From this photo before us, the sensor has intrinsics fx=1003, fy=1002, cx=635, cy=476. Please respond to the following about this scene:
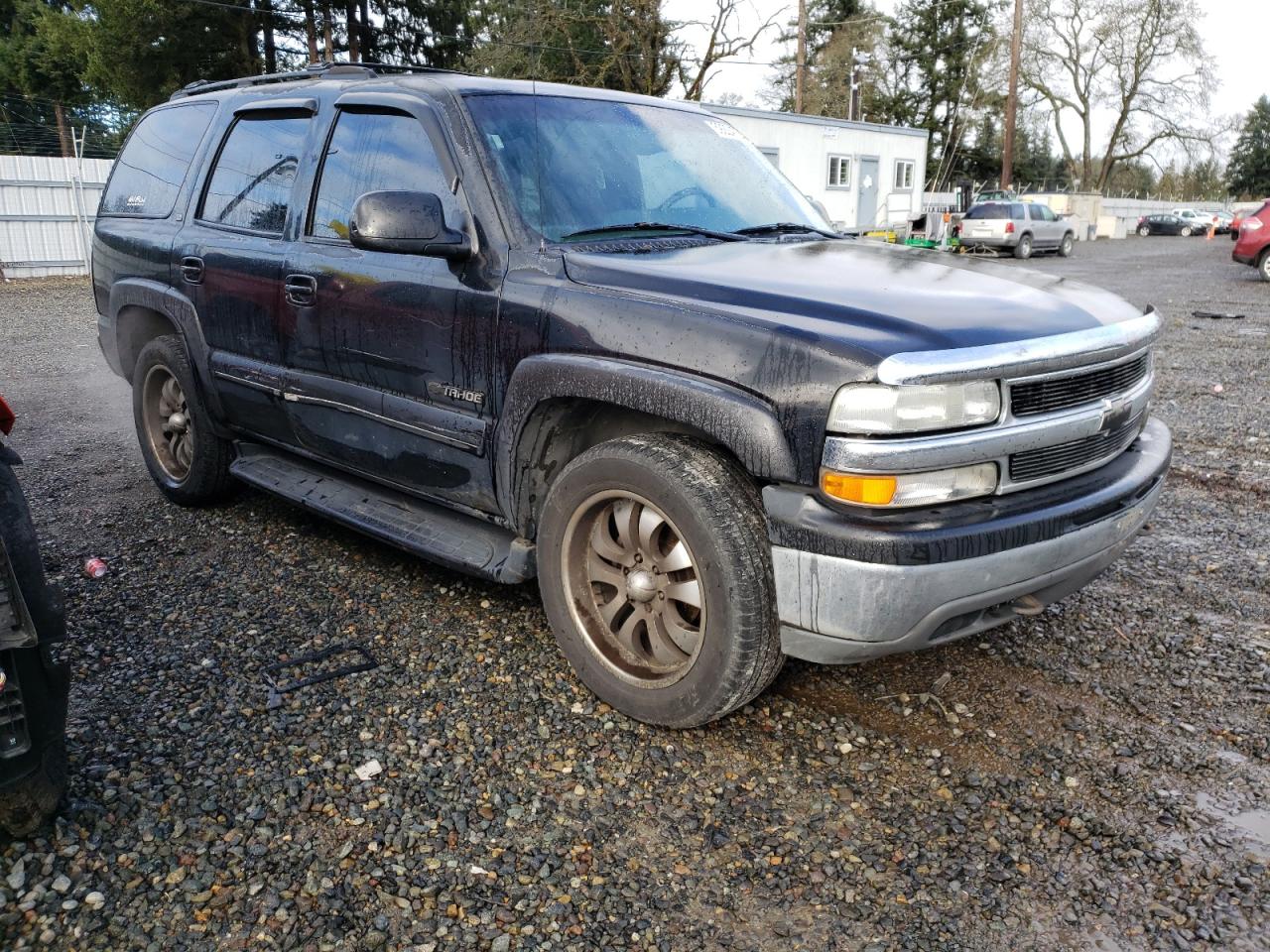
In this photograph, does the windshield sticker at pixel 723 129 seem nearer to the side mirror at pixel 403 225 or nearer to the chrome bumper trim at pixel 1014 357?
the side mirror at pixel 403 225

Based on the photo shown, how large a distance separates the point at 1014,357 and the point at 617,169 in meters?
1.68

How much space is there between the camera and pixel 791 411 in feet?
8.38

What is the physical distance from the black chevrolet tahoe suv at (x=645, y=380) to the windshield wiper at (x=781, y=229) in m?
0.01

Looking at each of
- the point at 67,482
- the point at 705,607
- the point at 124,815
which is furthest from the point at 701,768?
the point at 67,482

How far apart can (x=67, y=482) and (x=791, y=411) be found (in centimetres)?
470

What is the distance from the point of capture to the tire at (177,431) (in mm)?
4777

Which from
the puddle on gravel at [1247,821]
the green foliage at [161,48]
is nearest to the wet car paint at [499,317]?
the puddle on gravel at [1247,821]

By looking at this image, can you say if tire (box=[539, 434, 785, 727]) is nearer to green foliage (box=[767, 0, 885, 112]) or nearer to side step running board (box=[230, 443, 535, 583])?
side step running board (box=[230, 443, 535, 583])

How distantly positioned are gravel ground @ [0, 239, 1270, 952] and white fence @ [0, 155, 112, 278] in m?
16.7

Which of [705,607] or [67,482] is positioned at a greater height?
[705,607]

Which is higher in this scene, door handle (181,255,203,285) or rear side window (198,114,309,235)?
rear side window (198,114,309,235)

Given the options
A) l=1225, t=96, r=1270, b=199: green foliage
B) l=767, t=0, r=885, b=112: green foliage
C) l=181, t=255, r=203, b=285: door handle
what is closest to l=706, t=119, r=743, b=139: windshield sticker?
l=181, t=255, r=203, b=285: door handle

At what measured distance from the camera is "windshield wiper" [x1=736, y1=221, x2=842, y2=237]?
3.76 meters

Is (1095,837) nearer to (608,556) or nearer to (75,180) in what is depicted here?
(608,556)
